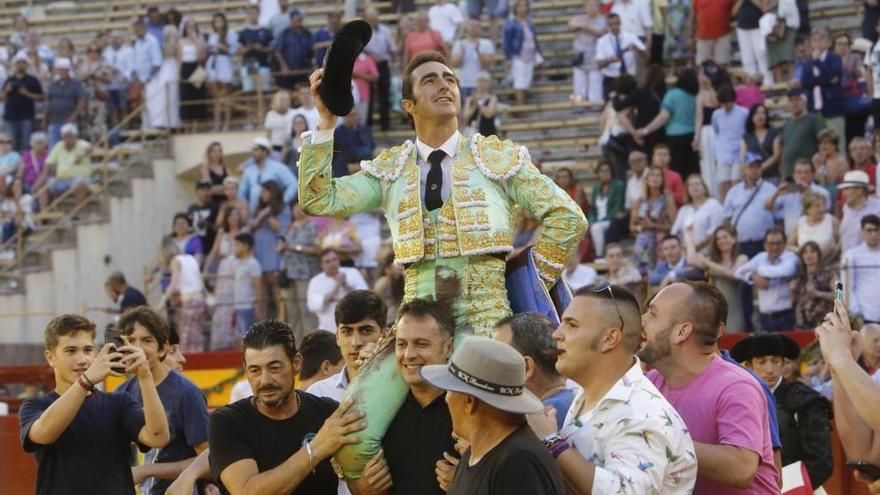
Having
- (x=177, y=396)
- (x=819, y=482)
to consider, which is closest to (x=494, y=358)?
(x=177, y=396)

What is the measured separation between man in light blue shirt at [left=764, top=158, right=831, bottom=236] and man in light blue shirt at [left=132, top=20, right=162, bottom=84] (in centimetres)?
864

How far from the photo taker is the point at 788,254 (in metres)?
12.9

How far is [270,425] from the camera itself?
6504mm

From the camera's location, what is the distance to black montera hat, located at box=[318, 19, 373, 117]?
6.53 meters

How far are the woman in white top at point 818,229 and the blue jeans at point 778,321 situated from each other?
18.4 inches

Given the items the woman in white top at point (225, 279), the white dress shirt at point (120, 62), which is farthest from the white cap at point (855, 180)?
the white dress shirt at point (120, 62)

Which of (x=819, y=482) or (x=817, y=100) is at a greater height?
(x=817, y=100)

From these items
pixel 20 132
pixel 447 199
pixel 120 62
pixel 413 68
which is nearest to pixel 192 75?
pixel 120 62

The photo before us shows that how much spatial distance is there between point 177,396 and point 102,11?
1661 centimetres

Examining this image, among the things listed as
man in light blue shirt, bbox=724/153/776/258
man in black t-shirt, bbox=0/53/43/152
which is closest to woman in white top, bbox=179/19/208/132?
man in black t-shirt, bbox=0/53/43/152

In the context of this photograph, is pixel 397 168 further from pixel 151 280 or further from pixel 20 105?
pixel 20 105

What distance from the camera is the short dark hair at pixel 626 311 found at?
5828mm

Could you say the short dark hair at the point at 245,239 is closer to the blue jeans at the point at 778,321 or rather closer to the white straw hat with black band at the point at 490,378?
Result: the blue jeans at the point at 778,321

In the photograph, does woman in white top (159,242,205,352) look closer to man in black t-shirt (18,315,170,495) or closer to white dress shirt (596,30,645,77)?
white dress shirt (596,30,645,77)
